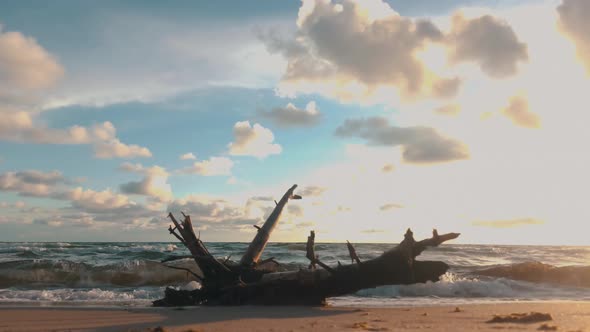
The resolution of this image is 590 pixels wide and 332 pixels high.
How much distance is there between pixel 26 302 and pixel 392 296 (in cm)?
899

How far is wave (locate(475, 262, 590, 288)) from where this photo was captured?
54.5ft

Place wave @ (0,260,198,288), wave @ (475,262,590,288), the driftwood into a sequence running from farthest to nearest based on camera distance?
wave @ (0,260,198,288), wave @ (475,262,590,288), the driftwood

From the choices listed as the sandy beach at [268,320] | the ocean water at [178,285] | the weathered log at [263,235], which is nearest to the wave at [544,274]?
the ocean water at [178,285]

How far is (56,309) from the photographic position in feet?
31.2

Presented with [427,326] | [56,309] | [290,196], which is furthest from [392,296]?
[56,309]

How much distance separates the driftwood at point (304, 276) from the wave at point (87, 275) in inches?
298

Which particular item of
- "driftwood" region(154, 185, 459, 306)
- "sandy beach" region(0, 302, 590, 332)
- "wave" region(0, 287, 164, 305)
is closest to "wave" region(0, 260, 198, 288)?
"wave" region(0, 287, 164, 305)

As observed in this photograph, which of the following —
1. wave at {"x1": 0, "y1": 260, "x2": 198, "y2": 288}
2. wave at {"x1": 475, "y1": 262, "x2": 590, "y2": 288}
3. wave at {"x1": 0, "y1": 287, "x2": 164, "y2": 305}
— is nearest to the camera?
wave at {"x1": 0, "y1": 287, "x2": 164, "y2": 305}

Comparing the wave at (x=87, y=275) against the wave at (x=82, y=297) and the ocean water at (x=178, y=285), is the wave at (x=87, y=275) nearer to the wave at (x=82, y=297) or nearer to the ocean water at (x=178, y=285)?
the ocean water at (x=178, y=285)

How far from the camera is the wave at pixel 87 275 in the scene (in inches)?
690

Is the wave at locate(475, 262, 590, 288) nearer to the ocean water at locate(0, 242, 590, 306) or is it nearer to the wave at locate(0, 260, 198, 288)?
the ocean water at locate(0, 242, 590, 306)

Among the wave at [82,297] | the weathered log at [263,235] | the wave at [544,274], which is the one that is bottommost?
the wave at [82,297]

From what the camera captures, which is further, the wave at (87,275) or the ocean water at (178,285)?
the wave at (87,275)

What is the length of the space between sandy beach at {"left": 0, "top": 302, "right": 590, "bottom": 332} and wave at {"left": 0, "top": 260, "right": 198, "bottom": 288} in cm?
861
